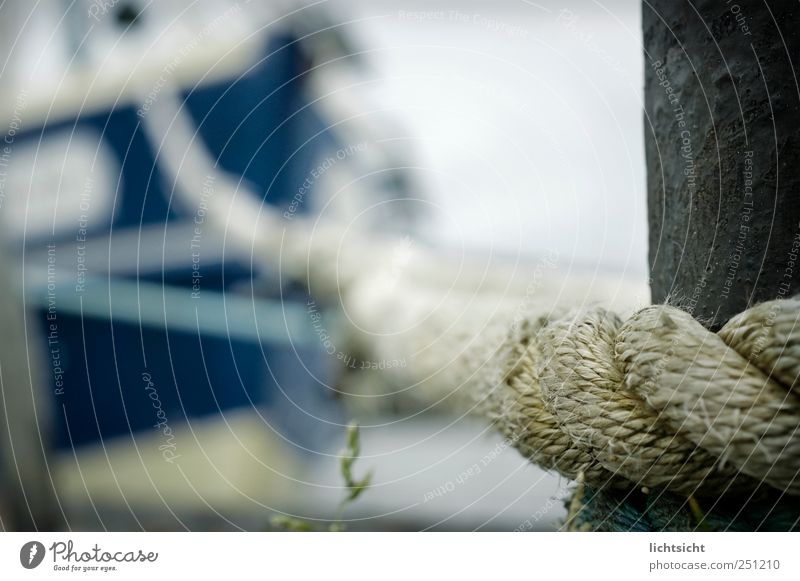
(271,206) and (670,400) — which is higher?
(271,206)

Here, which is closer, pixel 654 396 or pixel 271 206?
pixel 654 396

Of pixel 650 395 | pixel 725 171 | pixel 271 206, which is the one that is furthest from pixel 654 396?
pixel 271 206

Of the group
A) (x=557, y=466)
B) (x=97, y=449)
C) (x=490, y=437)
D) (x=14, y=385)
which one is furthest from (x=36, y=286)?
(x=557, y=466)

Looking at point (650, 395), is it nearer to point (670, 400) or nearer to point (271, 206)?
point (670, 400)

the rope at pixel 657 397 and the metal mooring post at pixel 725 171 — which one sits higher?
the metal mooring post at pixel 725 171

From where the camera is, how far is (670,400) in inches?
10.3

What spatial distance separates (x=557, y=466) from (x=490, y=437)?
0.42ft

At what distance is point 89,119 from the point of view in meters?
1.53

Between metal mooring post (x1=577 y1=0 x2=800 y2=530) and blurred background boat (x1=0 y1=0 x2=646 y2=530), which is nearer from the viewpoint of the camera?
metal mooring post (x1=577 y1=0 x2=800 y2=530)

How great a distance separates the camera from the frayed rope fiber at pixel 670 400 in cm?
25

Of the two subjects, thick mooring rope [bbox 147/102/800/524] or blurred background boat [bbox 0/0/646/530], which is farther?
blurred background boat [bbox 0/0/646/530]

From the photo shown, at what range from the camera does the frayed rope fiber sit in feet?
0.83

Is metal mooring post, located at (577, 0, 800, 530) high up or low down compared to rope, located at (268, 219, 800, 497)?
up
